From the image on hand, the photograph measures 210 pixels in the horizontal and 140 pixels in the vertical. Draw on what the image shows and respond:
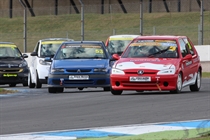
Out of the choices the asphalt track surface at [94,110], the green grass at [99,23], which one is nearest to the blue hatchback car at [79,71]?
the asphalt track surface at [94,110]

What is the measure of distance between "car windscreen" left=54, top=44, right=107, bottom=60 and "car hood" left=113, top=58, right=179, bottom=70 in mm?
A: 2735

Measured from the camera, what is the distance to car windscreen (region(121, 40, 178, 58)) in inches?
774

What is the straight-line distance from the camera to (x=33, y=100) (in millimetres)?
19047

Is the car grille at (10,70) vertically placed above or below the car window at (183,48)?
below

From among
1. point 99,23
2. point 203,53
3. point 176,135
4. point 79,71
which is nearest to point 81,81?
point 79,71

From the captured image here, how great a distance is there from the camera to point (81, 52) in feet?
72.6

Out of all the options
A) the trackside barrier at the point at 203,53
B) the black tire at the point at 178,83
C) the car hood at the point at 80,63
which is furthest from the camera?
the trackside barrier at the point at 203,53

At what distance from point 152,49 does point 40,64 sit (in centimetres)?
563

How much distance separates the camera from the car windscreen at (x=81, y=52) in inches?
864

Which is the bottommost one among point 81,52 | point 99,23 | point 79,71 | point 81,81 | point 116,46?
point 81,81

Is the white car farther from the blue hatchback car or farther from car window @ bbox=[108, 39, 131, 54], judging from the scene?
car window @ bbox=[108, 39, 131, 54]

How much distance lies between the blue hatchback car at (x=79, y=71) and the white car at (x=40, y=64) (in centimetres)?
246

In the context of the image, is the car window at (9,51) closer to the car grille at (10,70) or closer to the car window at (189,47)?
the car grille at (10,70)

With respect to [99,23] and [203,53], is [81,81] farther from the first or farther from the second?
[99,23]
